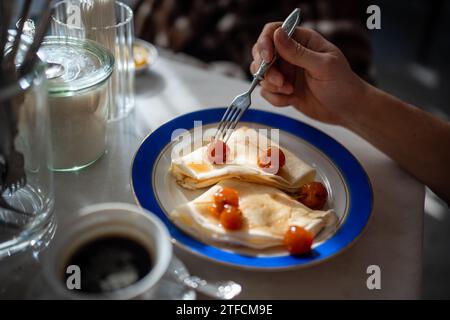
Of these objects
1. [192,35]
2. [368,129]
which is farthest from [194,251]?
[192,35]

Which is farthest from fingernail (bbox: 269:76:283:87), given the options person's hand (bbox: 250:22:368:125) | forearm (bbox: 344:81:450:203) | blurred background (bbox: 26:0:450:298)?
blurred background (bbox: 26:0:450:298)

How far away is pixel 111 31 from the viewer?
2.94 feet

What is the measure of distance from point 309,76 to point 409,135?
21cm

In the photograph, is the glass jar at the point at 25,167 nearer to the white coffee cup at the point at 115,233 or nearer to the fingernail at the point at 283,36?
the white coffee cup at the point at 115,233

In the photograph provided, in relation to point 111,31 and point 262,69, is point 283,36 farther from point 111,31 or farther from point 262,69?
point 111,31

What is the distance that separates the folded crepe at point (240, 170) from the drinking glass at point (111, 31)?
23 cm

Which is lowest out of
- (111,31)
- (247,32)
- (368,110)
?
(247,32)

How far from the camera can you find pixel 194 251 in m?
0.64

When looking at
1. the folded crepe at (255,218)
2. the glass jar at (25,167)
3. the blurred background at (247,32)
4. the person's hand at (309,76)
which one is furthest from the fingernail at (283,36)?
the blurred background at (247,32)

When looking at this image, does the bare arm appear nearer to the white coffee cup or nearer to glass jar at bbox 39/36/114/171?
glass jar at bbox 39/36/114/171

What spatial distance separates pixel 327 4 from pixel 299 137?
2.92 ft

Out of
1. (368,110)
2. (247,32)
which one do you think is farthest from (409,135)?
(247,32)

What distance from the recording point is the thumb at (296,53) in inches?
34.2
